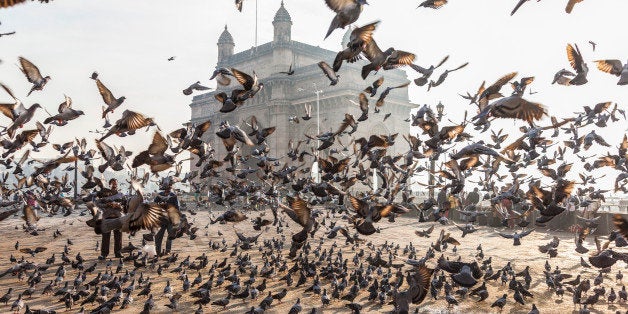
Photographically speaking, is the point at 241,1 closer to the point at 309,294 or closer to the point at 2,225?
the point at 309,294

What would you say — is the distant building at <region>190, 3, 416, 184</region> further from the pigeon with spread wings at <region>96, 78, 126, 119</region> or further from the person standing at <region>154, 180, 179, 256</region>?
the pigeon with spread wings at <region>96, 78, 126, 119</region>

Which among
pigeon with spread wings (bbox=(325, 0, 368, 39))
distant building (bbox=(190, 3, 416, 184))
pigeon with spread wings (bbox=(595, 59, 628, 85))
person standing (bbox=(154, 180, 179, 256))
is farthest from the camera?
distant building (bbox=(190, 3, 416, 184))

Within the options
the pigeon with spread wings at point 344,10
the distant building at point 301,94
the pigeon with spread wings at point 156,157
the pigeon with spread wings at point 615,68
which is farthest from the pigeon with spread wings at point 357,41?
the distant building at point 301,94

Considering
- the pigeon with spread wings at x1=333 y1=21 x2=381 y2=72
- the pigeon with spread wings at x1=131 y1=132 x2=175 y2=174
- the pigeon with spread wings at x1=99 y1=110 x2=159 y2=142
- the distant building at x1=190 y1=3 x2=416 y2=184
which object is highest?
the distant building at x1=190 y1=3 x2=416 y2=184

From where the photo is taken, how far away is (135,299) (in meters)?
8.79

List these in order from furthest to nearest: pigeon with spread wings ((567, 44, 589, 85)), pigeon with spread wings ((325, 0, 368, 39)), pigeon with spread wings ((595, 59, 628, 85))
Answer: pigeon with spread wings ((567, 44, 589, 85)), pigeon with spread wings ((595, 59, 628, 85)), pigeon with spread wings ((325, 0, 368, 39))

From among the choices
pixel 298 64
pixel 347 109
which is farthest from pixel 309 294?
pixel 298 64

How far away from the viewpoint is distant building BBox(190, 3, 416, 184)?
1633 inches

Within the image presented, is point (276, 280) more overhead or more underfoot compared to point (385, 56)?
more underfoot

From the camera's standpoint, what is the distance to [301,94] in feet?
146

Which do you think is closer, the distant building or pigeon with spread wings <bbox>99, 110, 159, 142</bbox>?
pigeon with spread wings <bbox>99, 110, 159, 142</bbox>

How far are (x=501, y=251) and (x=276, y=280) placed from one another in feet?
30.6

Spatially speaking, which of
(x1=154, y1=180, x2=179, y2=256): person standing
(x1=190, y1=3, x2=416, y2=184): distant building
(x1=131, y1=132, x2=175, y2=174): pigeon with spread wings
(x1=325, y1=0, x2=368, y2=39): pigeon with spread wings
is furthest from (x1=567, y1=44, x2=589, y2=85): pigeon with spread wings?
(x1=190, y1=3, x2=416, y2=184): distant building

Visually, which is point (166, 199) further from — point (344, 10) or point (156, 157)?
point (344, 10)
